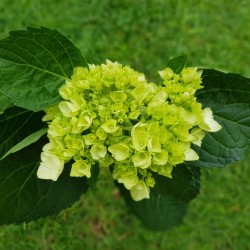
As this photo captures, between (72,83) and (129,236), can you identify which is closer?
(72,83)

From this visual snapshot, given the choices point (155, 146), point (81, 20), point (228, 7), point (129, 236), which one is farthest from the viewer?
point (228, 7)

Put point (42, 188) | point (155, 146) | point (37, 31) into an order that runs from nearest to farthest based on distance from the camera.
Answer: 1. point (155, 146)
2. point (37, 31)
3. point (42, 188)

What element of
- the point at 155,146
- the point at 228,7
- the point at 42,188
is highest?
the point at 228,7

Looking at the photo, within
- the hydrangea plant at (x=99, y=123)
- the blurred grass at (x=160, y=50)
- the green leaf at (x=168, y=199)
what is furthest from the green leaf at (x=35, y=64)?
the blurred grass at (x=160, y=50)

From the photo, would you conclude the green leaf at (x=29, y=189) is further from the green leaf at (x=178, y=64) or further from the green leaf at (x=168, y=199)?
the green leaf at (x=178, y=64)

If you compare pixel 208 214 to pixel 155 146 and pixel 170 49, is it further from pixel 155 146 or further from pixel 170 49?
pixel 155 146

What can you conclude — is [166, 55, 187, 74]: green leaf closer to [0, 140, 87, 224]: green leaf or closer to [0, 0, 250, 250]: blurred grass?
[0, 140, 87, 224]: green leaf

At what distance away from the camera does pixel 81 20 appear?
2119mm

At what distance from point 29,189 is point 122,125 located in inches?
11.9

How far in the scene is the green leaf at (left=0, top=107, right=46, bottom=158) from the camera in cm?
101

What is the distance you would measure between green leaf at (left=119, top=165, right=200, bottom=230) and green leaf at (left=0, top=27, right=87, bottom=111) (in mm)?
285

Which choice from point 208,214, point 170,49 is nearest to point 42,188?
point 208,214

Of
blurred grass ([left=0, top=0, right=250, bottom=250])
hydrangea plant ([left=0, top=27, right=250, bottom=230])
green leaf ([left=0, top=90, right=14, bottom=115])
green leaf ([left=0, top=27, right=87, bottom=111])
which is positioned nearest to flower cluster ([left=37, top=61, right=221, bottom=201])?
hydrangea plant ([left=0, top=27, right=250, bottom=230])

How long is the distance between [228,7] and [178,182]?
1470 mm
